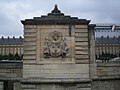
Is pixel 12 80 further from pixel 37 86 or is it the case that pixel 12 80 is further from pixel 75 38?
pixel 75 38

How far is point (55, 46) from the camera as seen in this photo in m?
13.9

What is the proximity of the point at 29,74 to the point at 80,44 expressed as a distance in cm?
311

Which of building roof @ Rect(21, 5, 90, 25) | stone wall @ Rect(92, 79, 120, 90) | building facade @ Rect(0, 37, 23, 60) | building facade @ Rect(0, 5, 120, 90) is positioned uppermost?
building facade @ Rect(0, 37, 23, 60)

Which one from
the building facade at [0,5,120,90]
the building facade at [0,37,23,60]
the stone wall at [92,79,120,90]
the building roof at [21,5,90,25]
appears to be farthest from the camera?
the building facade at [0,37,23,60]

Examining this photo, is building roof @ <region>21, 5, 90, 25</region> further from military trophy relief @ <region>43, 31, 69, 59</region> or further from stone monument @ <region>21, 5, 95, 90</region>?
military trophy relief @ <region>43, 31, 69, 59</region>

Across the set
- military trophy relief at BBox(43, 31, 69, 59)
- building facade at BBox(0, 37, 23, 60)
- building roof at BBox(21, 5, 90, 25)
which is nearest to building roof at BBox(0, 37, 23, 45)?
building facade at BBox(0, 37, 23, 60)

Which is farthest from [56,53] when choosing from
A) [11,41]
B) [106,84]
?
[11,41]

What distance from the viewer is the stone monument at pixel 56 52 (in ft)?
45.5

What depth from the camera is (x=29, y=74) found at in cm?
1397

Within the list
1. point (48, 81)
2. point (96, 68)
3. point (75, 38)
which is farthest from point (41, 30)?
point (96, 68)

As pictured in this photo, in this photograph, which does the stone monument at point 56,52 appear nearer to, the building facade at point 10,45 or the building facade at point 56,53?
the building facade at point 56,53

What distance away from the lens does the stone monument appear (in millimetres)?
13867

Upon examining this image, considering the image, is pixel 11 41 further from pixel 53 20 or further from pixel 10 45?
pixel 53 20

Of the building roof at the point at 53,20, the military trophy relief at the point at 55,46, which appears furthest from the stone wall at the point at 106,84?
the building roof at the point at 53,20
